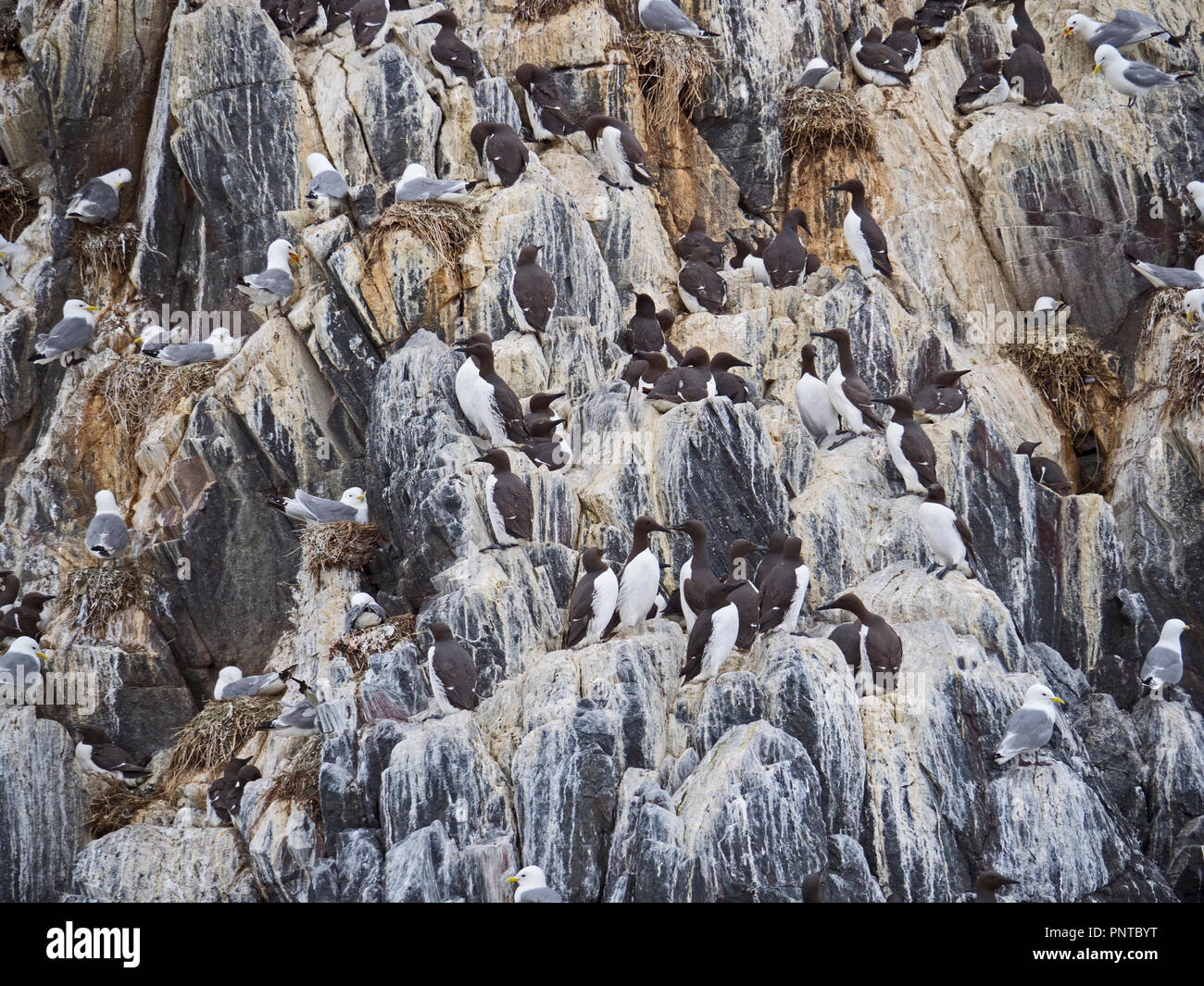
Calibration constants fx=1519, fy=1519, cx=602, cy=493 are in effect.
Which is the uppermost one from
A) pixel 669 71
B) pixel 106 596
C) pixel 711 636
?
pixel 669 71

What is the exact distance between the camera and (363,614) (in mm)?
12508

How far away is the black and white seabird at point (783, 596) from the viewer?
11.0 metres

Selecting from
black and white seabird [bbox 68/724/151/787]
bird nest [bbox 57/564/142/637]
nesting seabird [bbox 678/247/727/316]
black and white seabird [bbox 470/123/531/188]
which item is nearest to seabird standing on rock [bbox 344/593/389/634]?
black and white seabird [bbox 68/724/151/787]

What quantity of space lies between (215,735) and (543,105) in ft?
22.7

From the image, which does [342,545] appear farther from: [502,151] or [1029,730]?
[1029,730]

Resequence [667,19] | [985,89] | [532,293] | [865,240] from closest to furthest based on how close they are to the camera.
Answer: [532,293] → [865,240] → [667,19] → [985,89]

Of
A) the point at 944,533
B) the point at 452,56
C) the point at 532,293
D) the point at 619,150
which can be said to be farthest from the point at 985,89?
the point at 944,533

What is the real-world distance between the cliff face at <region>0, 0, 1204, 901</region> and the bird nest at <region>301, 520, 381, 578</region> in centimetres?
16

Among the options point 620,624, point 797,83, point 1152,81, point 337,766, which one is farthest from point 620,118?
point 337,766

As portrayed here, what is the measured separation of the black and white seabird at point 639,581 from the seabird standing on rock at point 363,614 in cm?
220

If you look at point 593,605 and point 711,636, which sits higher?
point 593,605

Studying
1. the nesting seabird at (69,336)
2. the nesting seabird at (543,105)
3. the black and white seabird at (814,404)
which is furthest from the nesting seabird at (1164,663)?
the nesting seabird at (69,336)

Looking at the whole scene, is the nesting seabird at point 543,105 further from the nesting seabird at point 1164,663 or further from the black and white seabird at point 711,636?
the nesting seabird at point 1164,663

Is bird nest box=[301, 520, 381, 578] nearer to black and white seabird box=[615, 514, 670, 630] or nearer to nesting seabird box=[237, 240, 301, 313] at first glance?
nesting seabird box=[237, 240, 301, 313]
